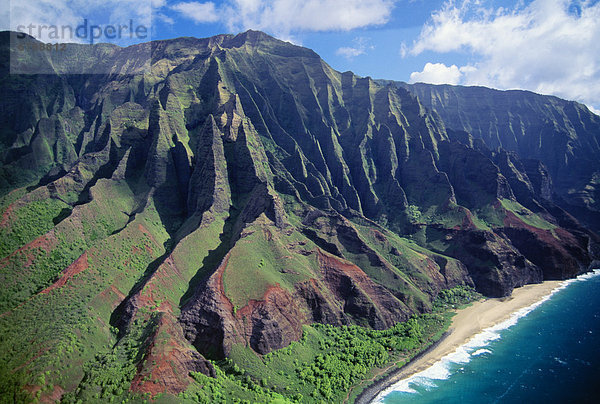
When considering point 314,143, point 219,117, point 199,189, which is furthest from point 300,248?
point 314,143

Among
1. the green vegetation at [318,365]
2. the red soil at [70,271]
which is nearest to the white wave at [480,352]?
the green vegetation at [318,365]

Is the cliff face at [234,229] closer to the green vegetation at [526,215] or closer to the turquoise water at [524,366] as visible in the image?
the green vegetation at [526,215]

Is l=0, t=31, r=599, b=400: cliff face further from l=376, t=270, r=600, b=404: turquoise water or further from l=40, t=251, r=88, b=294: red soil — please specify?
l=376, t=270, r=600, b=404: turquoise water

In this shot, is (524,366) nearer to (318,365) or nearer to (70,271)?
(318,365)

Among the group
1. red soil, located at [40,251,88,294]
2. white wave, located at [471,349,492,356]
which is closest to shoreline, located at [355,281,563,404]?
white wave, located at [471,349,492,356]

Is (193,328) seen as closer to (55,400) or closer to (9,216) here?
(55,400)

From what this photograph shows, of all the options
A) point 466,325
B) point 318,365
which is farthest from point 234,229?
point 466,325
